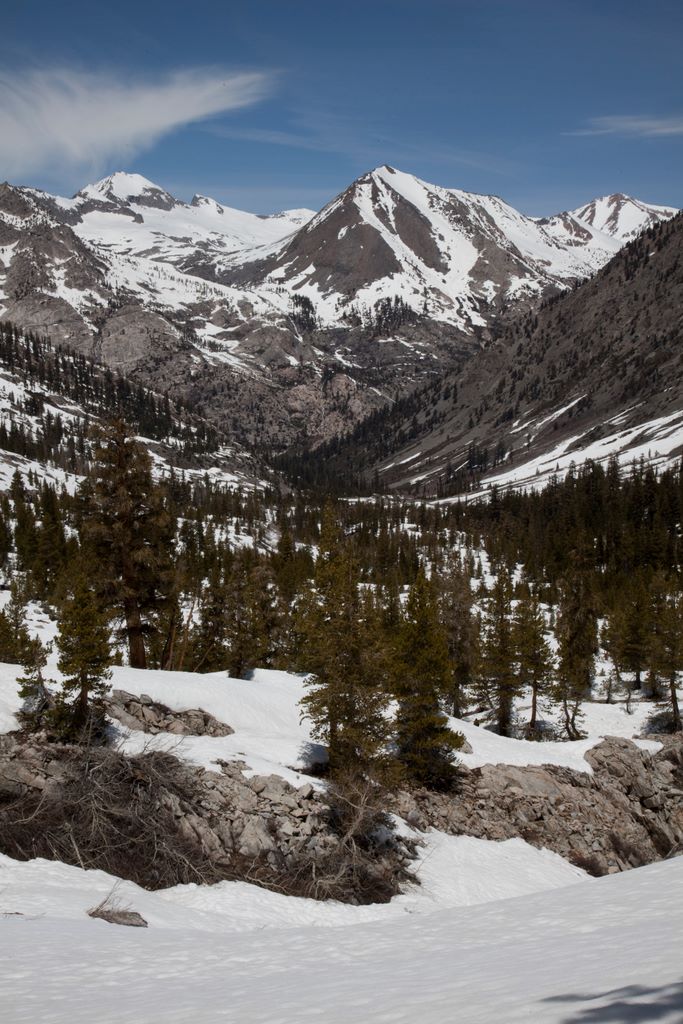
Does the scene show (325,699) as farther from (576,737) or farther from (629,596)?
(629,596)

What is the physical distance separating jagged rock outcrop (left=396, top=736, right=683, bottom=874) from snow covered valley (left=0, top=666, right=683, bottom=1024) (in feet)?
23.8

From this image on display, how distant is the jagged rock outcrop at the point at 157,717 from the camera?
22266 millimetres

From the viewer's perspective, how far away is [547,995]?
4.95 m

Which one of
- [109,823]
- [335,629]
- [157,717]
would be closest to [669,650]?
[335,629]

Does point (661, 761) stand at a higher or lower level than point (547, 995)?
lower

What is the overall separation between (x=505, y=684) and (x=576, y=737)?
720cm

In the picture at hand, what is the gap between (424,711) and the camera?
28.6 meters

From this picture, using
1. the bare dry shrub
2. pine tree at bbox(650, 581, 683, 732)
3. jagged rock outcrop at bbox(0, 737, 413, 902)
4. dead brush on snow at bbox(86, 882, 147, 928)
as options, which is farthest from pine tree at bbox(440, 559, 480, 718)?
dead brush on snow at bbox(86, 882, 147, 928)

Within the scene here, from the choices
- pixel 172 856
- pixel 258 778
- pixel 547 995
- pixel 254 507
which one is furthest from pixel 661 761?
pixel 254 507

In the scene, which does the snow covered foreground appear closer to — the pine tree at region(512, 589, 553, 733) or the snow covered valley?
the snow covered valley

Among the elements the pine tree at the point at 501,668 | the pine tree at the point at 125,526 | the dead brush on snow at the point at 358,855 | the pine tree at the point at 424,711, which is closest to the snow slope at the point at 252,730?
the dead brush on snow at the point at 358,855

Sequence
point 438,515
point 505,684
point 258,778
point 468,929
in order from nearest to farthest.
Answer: point 468,929, point 258,778, point 505,684, point 438,515

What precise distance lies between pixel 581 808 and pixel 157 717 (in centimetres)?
2116

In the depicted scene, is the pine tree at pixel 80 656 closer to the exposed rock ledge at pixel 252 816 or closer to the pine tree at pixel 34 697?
the pine tree at pixel 34 697
